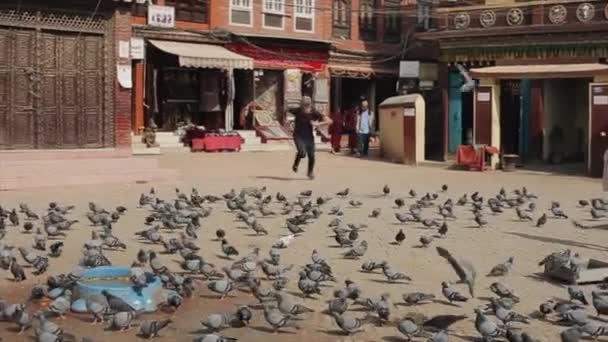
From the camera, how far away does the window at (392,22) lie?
38.8m

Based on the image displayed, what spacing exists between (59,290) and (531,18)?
63.9 feet

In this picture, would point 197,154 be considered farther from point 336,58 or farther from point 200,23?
point 336,58

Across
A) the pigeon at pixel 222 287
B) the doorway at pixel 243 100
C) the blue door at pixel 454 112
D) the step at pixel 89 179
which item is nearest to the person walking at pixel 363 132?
the blue door at pixel 454 112

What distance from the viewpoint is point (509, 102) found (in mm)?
27828

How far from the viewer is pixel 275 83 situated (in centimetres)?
3438

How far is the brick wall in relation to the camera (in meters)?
18.4

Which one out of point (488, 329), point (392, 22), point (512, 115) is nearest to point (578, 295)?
point (488, 329)

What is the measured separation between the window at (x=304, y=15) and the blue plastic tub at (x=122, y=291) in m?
27.7

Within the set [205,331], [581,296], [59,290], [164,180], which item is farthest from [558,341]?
[164,180]

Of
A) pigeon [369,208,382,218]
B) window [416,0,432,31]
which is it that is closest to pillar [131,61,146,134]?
window [416,0,432,31]

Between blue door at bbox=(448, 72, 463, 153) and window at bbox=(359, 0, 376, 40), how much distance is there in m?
11.9

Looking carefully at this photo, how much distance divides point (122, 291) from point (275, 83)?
2748 cm

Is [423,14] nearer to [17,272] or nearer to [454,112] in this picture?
[454,112]

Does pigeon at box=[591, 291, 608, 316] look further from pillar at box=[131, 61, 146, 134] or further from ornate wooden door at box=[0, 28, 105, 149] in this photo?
pillar at box=[131, 61, 146, 134]
